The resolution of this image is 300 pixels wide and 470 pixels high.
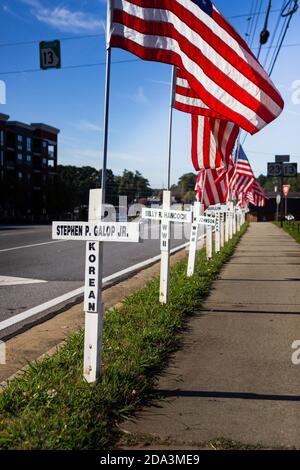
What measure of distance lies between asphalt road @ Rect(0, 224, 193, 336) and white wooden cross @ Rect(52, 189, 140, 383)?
3.08 feet

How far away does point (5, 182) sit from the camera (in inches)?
2709

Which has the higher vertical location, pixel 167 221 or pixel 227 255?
pixel 167 221


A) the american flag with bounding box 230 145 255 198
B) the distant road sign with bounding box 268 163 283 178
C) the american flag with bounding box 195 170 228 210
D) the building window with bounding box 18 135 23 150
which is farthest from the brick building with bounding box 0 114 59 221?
the american flag with bounding box 195 170 228 210

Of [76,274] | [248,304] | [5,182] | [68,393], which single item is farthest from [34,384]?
[5,182]

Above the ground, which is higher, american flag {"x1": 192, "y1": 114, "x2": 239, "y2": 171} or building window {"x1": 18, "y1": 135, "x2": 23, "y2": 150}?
building window {"x1": 18, "y1": 135, "x2": 23, "y2": 150}

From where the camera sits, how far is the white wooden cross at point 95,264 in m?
4.52

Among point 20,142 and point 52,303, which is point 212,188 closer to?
point 52,303

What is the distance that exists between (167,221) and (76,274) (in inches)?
168

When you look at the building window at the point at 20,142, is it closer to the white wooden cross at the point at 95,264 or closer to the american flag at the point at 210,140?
the american flag at the point at 210,140

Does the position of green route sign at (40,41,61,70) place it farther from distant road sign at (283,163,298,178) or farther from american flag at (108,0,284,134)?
distant road sign at (283,163,298,178)

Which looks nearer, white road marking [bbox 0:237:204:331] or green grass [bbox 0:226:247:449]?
green grass [bbox 0:226:247:449]

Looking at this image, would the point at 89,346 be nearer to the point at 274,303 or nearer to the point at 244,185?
the point at 274,303

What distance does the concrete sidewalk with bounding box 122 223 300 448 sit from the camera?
380 centimetres
